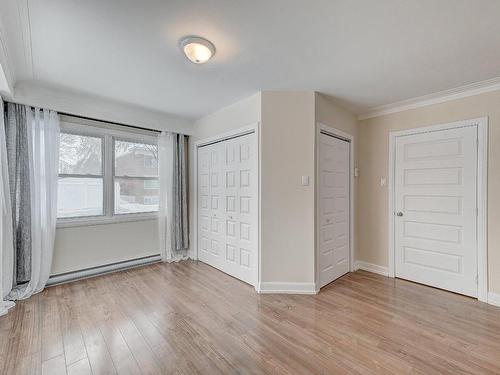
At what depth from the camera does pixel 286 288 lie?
2861 mm

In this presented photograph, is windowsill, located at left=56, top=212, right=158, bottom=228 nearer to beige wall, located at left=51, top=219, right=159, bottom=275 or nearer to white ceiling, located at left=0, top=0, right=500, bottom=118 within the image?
beige wall, located at left=51, top=219, right=159, bottom=275

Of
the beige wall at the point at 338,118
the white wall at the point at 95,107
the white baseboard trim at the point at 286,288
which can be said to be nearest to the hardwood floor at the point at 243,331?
the white baseboard trim at the point at 286,288

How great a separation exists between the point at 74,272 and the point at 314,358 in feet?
10.6

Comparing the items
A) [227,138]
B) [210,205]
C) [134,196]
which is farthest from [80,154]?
[227,138]

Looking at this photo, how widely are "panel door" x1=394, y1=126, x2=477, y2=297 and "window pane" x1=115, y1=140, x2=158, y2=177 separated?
12.5 feet

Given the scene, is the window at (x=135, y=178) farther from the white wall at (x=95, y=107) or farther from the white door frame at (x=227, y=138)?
the white door frame at (x=227, y=138)

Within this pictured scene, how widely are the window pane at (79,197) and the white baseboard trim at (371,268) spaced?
402 centimetres

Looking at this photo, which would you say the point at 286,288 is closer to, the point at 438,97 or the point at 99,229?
the point at 99,229

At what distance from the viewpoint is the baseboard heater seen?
10.2 ft

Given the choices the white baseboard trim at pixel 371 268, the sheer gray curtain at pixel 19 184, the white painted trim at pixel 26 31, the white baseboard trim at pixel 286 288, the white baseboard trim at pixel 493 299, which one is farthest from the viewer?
the white baseboard trim at pixel 371 268

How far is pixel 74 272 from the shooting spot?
3.21m

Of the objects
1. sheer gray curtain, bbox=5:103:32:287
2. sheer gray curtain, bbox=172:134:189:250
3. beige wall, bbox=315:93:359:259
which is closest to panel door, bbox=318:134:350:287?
beige wall, bbox=315:93:359:259

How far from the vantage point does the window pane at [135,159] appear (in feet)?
12.0

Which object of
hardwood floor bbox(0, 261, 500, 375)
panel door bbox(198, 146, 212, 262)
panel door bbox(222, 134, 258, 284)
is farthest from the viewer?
panel door bbox(198, 146, 212, 262)
